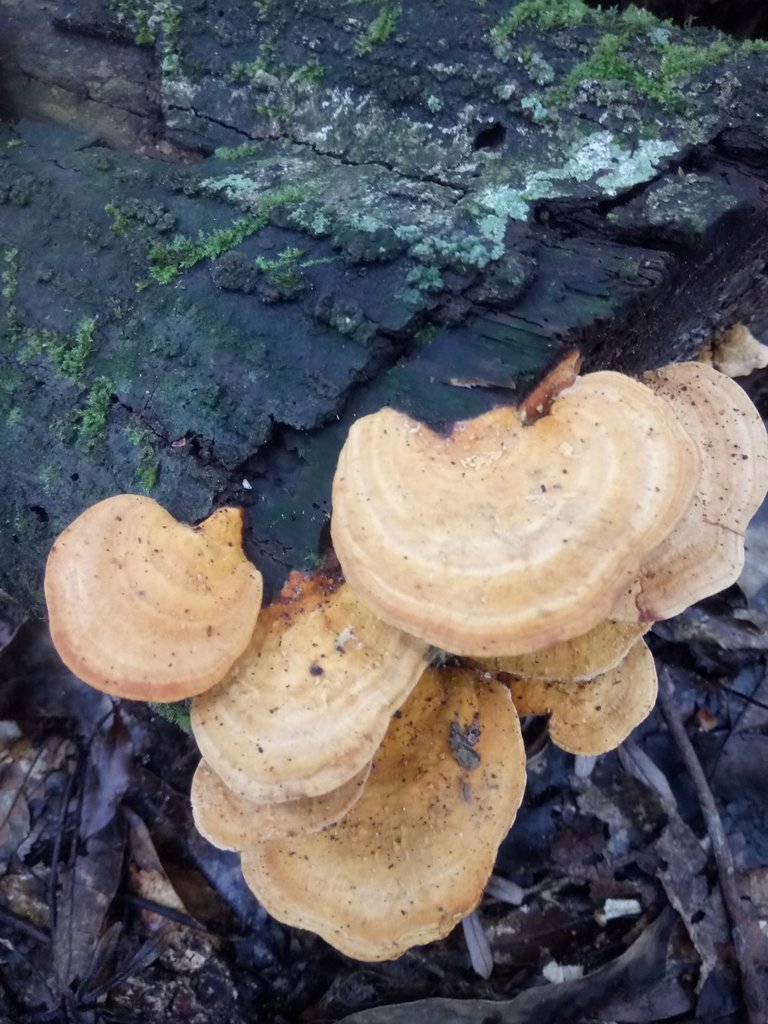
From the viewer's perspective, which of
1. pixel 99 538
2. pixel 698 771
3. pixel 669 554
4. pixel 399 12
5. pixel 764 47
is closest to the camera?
pixel 99 538

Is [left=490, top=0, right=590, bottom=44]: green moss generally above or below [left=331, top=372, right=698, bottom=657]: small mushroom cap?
above

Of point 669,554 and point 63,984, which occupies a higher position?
point 669,554

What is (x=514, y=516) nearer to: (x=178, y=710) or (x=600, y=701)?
(x=600, y=701)

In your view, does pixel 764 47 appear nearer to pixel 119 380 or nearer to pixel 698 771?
pixel 119 380

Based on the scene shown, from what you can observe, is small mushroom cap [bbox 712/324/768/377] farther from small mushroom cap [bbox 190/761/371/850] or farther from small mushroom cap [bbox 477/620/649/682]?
small mushroom cap [bbox 190/761/371/850]

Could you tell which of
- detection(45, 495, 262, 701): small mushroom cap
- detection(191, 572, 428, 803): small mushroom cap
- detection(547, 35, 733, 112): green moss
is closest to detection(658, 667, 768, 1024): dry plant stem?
detection(191, 572, 428, 803): small mushroom cap

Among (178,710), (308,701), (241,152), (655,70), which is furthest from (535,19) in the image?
(178,710)

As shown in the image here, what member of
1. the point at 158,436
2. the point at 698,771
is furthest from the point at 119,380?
the point at 698,771

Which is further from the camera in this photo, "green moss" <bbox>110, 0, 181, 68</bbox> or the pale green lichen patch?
"green moss" <bbox>110, 0, 181, 68</bbox>

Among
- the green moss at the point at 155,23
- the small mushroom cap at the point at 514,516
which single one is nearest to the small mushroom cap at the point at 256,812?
the small mushroom cap at the point at 514,516
